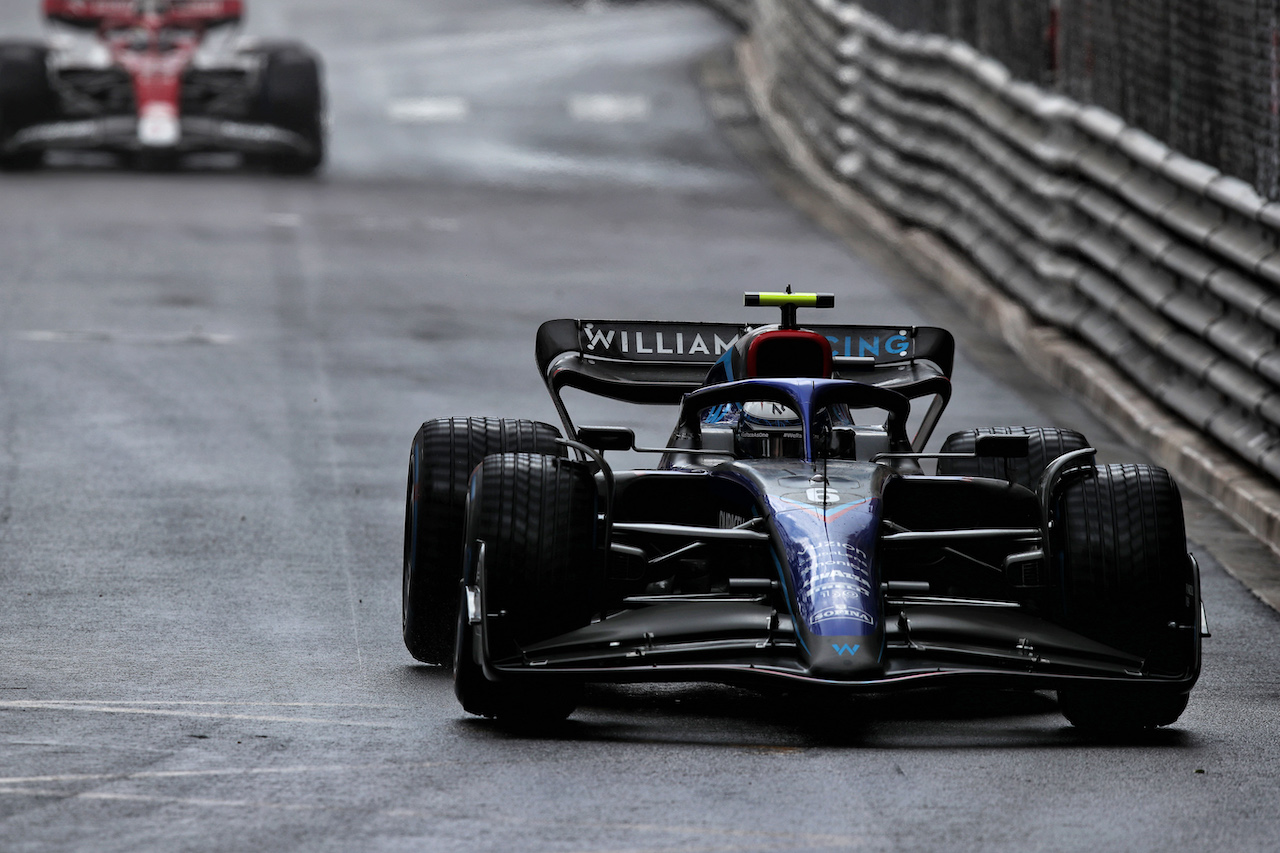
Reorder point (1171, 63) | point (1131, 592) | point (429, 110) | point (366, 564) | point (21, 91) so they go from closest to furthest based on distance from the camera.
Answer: point (1131, 592), point (366, 564), point (1171, 63), point (21, 91), point (429, 110)

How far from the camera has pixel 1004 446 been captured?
316 inches

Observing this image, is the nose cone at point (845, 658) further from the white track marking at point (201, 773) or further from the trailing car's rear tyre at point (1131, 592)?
the white track marking at point (201, 773)

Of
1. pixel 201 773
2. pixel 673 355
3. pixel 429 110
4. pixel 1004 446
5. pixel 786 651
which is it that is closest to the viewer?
pixel 201 773

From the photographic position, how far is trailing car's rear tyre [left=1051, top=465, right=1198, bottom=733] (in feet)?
23.7

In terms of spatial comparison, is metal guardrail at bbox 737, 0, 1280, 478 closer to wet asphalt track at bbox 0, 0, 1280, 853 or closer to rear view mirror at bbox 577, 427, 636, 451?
wet asphalt track at bbox 0, 0, 1280, 853

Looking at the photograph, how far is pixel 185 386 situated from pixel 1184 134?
5834mm

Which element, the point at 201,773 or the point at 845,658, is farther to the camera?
the point at 845,658

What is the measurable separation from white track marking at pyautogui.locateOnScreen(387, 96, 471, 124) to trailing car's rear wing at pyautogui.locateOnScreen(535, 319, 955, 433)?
20490 mm

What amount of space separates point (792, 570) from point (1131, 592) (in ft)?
3.31

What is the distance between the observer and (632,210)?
75.2 ft

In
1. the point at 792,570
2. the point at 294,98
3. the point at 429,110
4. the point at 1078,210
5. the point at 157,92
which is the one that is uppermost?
the point at 792,570

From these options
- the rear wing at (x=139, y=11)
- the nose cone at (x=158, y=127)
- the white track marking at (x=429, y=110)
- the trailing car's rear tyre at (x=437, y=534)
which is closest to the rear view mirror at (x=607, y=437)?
the trailing car's rear tyre at (x=437, y=534)

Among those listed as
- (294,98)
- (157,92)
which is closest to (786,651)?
(157,92)

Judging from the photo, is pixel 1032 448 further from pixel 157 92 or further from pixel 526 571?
pixel 157 92
